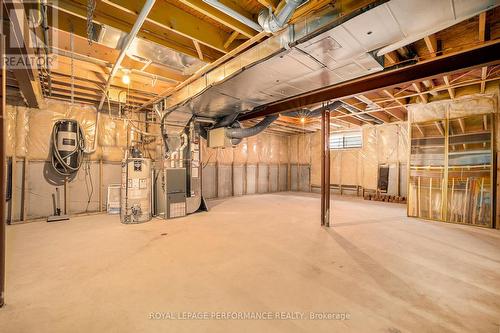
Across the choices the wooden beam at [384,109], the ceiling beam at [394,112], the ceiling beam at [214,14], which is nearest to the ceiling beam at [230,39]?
the ceiling beam at [214,14]

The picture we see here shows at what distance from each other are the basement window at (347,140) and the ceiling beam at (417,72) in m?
5.26

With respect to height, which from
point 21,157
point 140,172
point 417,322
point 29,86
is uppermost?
point 29,86

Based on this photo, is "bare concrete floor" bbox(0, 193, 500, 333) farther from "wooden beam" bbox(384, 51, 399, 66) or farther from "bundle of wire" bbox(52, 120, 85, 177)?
"wooden beam" bbox(384, 51, 399, 66)

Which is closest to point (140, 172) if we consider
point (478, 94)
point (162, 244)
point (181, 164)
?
point (181, 164)

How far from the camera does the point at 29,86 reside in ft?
10.3

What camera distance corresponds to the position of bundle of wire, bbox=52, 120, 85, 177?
170 inches

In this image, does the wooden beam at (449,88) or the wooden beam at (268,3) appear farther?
the wooden beam at (449,88)

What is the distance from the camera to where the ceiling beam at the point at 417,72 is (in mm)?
2236

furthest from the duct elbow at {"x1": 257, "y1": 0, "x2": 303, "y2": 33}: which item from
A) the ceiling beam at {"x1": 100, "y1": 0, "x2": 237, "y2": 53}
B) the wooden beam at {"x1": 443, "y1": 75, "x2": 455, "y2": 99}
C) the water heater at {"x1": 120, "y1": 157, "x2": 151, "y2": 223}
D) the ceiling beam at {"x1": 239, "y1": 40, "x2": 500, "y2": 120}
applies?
the wooden beam at {"x1": 443, "y1": 75, "x2": 455, "y2": 99}

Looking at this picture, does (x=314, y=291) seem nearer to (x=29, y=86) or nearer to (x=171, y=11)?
(x=171, y=11)

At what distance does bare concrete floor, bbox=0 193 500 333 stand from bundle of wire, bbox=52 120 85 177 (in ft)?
4.34

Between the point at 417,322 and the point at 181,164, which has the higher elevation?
the point at 181,164

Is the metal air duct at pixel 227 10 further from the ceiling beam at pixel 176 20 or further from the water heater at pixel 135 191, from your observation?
the water heater at pixel 135 191

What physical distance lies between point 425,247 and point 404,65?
245 centimetres
